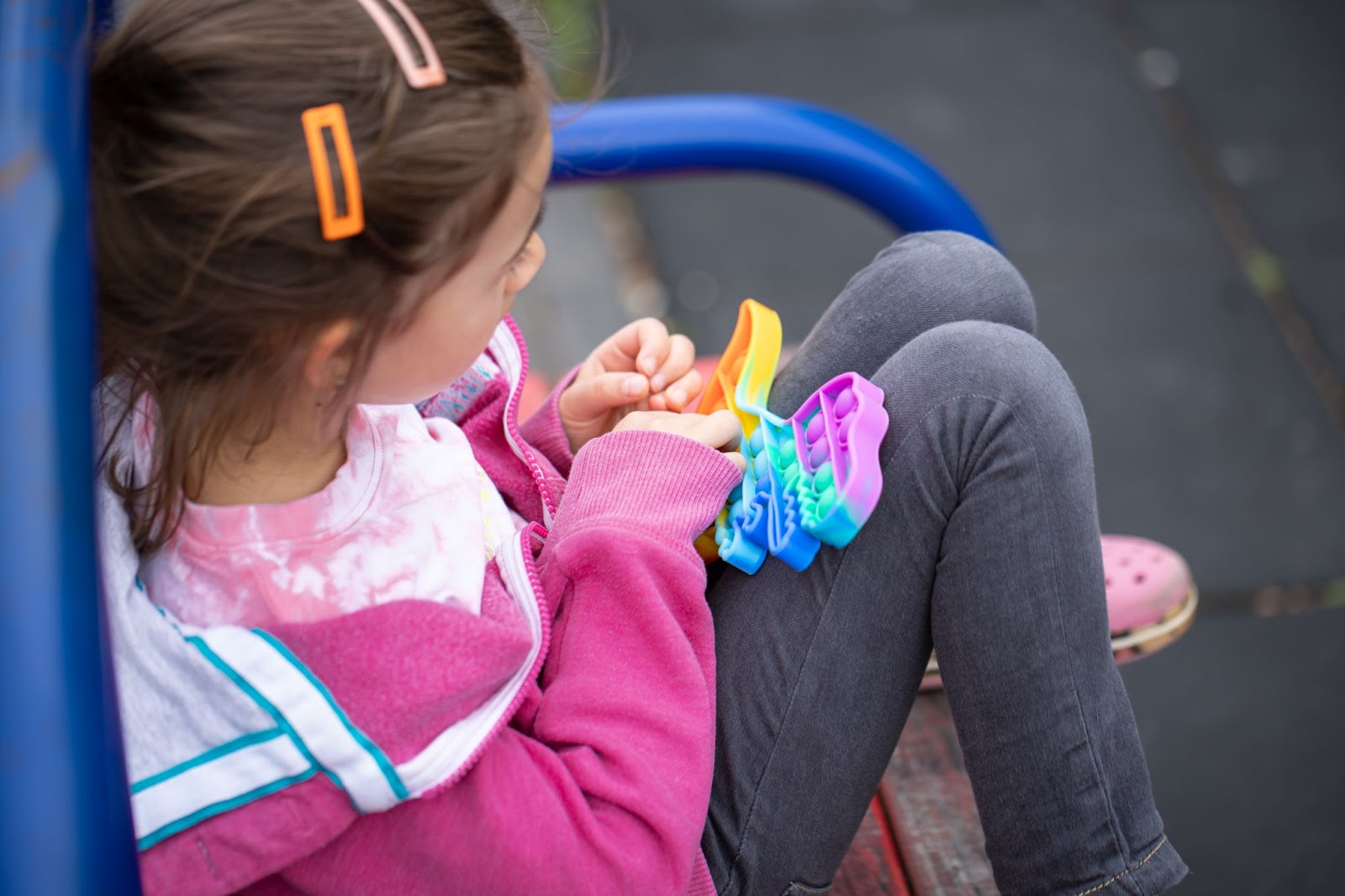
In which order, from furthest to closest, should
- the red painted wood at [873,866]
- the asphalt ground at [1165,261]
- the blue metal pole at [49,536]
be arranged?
1. the asphalt ground at [1165,261]
2. the red painted wood at [873,866]
3. the blue metal pole at [49,536]

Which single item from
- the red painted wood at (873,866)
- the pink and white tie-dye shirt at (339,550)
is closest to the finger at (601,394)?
the pink and white tie-dye shirt at (339,550)

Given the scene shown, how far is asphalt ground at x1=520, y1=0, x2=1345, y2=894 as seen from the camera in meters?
1.79

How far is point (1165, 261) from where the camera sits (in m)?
2.48

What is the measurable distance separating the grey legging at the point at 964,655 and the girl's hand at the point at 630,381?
0.17 m

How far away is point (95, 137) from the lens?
0.73m

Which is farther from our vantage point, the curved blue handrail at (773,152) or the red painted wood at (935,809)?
the curved blue handrail at (773,152)

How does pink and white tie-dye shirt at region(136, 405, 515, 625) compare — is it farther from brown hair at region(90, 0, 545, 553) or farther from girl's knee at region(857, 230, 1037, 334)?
girl's knee at region(857, 230, 1037, 334)

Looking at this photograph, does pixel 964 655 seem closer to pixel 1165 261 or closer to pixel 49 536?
pixel 49 536

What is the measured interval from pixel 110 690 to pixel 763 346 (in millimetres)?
665

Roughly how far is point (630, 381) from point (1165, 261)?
Answer: 5.64ft

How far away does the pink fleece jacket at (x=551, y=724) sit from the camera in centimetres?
76

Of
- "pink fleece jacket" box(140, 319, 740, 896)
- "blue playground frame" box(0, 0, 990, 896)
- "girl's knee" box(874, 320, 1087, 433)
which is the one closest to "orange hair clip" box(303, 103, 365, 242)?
"blue playground frame" box(0, 0, 990, 896)

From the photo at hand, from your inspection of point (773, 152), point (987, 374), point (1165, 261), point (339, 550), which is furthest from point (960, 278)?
point (1165, 261)

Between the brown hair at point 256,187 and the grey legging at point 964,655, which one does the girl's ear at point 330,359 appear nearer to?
the brown hair at point 256,187
